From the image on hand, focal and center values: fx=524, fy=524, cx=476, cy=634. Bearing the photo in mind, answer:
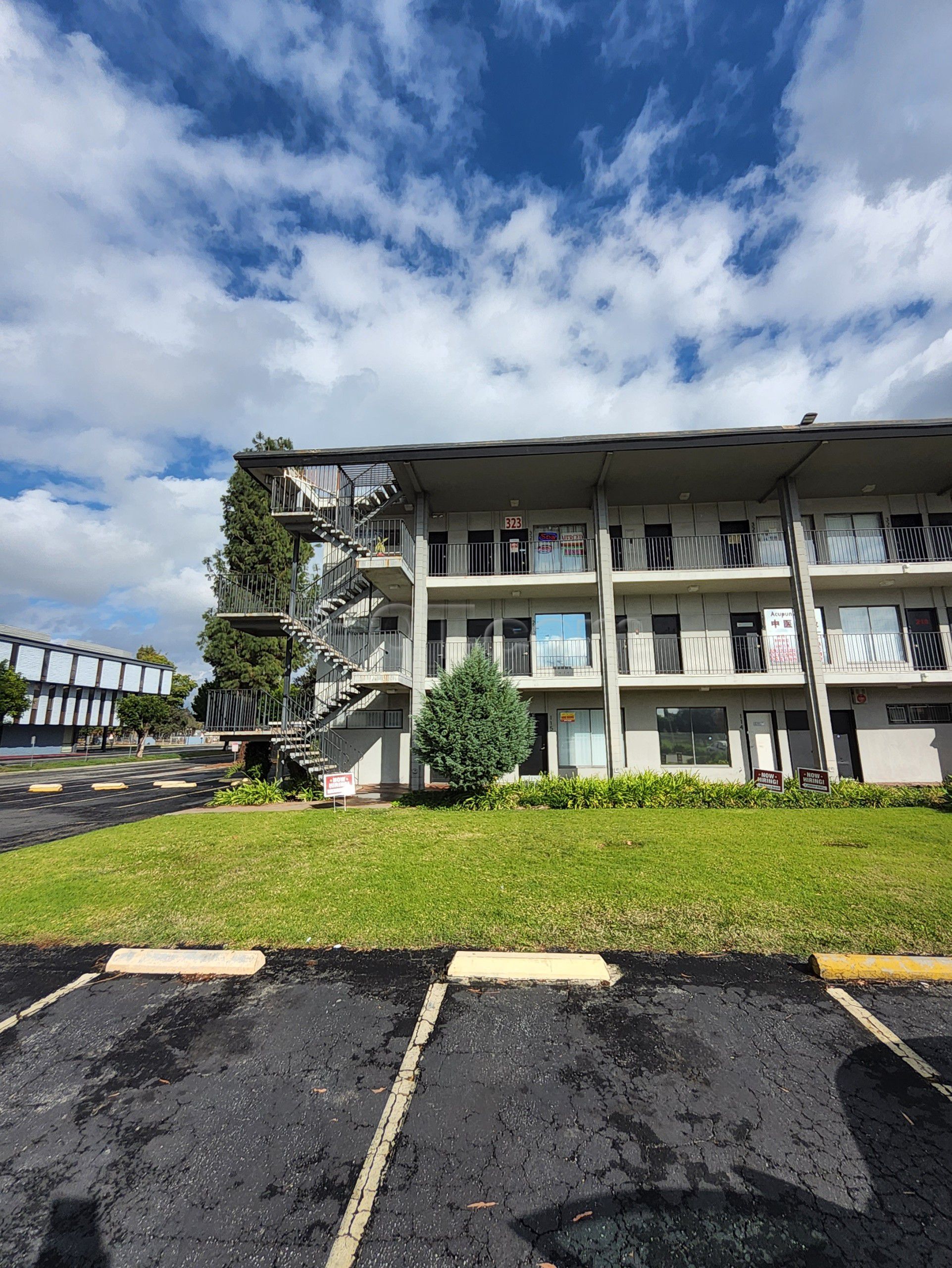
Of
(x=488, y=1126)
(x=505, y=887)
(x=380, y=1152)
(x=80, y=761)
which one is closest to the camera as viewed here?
(x=380, y=1152)

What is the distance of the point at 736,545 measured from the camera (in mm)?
18938

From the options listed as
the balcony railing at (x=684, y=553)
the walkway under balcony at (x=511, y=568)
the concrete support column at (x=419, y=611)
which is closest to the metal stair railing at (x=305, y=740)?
the concrete support column at (x=419, y=611)

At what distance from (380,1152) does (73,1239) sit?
143 centimetres

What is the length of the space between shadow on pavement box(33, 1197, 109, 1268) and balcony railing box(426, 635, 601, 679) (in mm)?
15087

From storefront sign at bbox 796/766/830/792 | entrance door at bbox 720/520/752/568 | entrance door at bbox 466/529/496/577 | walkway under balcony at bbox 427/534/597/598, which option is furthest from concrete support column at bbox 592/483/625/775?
storefront sign at bbox 796/766/830/792

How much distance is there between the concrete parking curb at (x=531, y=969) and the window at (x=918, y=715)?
18.4 metres

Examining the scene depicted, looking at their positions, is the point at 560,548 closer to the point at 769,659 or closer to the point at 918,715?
the point at 769,659

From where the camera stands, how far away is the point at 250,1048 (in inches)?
153

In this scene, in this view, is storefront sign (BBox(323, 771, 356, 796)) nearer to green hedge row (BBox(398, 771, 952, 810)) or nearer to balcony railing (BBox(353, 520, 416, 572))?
green hedge row (BBox(398, 771, 952, 810))

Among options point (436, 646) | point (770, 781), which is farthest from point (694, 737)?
point (436, 646)

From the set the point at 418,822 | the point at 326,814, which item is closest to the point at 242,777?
the point at 326,814

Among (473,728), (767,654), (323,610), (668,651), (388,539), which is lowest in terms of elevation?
(473,728)

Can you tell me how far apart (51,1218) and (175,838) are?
30.1ft

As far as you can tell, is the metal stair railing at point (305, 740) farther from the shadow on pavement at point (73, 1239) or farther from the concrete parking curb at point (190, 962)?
the shadow on pavement at point (73, 1239)
